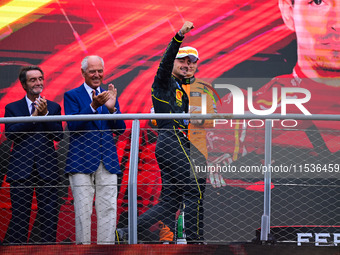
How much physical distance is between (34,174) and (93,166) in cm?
49

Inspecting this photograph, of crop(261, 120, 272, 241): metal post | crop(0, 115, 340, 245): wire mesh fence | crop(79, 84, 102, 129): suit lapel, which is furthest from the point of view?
crop(0, 115, 340, 245): wire mesh fence

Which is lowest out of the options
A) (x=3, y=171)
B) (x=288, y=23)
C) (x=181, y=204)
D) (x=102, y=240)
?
(x=102, y=240)

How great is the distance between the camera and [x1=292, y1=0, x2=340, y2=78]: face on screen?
450 cm

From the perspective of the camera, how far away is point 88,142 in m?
3.60

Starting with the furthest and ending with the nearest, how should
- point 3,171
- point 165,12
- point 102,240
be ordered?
point 165,12 → point 3,171 → point 102,240

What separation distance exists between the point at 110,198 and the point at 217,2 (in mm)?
2117

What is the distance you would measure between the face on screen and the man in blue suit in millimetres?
1917

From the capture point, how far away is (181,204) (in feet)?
11.8

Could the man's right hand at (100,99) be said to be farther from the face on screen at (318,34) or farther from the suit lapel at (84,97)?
the face on screen at (318,34)

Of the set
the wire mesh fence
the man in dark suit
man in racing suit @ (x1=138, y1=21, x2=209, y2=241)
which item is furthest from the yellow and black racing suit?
the man in dark suit

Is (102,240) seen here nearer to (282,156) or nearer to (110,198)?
Result: (110,198)

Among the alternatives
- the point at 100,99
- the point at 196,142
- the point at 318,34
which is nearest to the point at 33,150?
the point at 100,99

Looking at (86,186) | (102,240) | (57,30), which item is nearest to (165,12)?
(57,30)

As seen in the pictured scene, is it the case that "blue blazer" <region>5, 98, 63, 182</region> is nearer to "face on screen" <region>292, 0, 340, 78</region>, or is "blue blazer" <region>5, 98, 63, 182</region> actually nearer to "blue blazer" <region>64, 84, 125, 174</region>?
"blue blazer" <region>64, 84, 125, 174</region>
